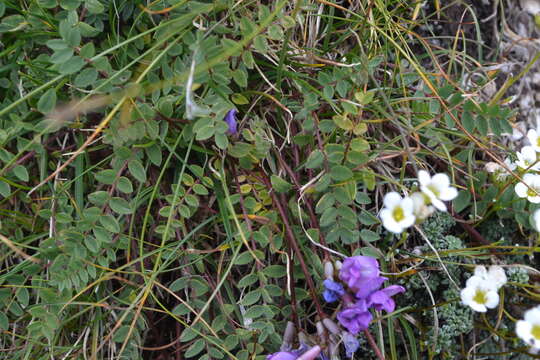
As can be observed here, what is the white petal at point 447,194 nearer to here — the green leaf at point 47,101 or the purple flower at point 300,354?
the purple flower at point 300,354

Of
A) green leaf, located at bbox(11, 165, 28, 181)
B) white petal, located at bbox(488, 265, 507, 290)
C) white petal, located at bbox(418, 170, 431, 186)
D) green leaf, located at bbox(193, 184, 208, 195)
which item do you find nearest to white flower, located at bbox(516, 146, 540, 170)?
white petal, located at bbox(488, 265, 507, 290)

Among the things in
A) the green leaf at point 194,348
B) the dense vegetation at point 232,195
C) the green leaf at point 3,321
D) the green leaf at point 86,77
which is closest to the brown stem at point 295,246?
the dense vegetation at point 232,195

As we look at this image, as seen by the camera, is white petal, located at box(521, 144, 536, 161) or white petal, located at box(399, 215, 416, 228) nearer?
white petal, located at box(399, 215, 416, 228)

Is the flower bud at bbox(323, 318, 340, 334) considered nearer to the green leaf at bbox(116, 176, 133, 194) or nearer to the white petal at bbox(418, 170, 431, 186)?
the white petal at bbox(418, 170, 431, 186)

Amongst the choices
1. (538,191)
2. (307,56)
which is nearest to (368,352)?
(538,191)

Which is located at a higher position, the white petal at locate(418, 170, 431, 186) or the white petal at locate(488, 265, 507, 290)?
the white petal at locate(418, 170, 431, 186)

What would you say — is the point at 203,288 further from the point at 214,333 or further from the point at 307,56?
the point at 307,56
